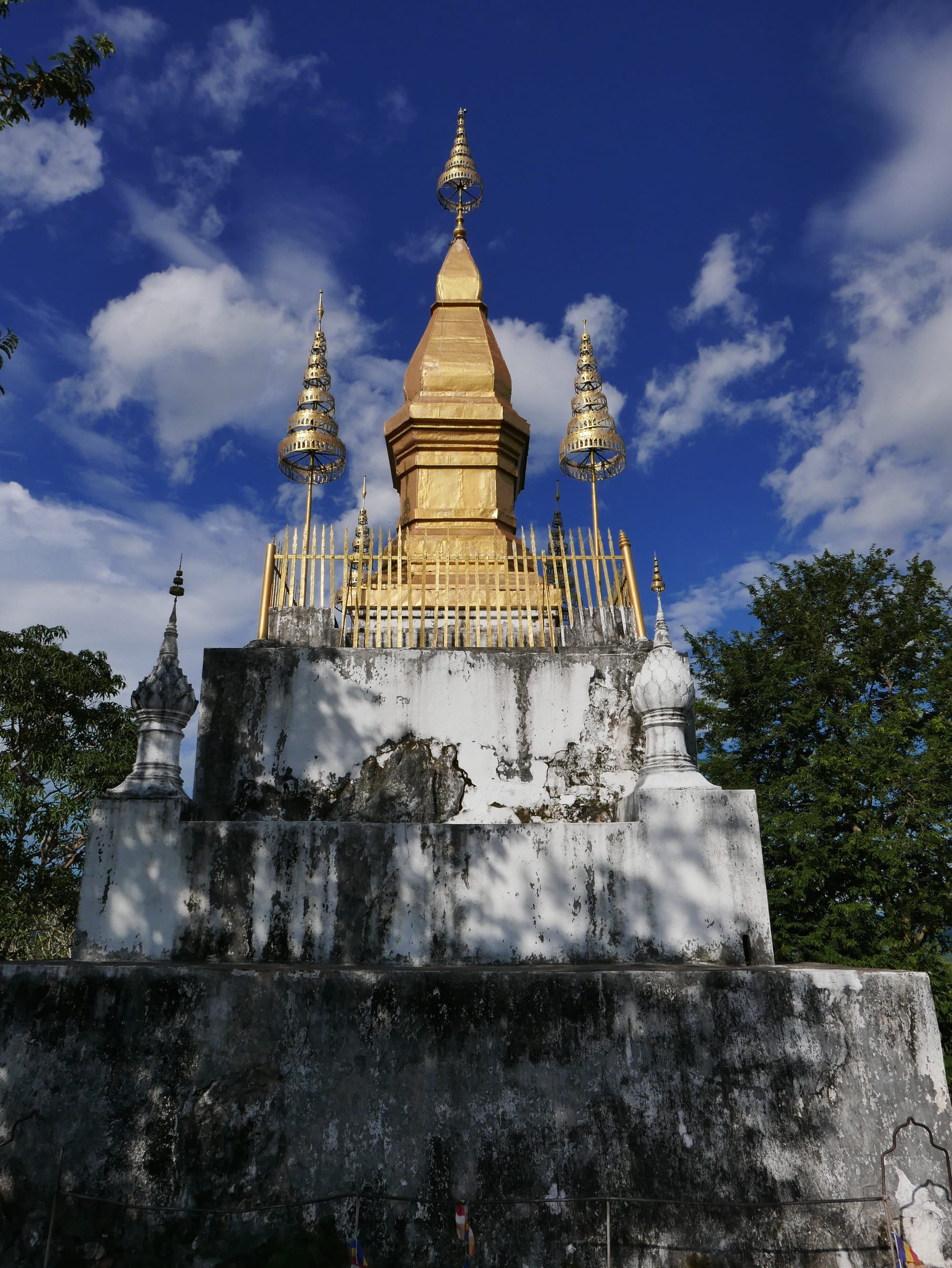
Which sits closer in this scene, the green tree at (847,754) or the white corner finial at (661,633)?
the white corner finial at (661,633)

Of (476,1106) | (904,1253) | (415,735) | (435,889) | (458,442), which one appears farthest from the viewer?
(458,442)

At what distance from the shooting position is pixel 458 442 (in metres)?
10.5

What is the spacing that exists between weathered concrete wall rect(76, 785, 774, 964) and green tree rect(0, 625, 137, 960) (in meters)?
9.64

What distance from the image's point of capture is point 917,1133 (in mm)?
4422

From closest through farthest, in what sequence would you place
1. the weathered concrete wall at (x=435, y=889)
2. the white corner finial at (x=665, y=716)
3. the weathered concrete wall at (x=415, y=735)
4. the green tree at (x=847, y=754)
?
the weathered concrete wall at (x=435, y=889)
the white corner finial at (x=665, y=716)
the weathered concrete wall at (x=415, y=735)
the green tree at (x=847, y=754)

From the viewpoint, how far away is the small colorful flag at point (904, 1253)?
13.5ft

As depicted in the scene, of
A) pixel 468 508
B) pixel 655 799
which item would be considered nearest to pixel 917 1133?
pixel 655 799

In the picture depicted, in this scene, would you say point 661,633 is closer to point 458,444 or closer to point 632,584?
point 632,584

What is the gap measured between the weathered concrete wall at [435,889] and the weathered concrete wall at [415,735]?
82cm

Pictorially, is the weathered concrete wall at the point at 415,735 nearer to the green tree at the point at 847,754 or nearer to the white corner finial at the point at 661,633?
the white corner finial at the point at 661,633

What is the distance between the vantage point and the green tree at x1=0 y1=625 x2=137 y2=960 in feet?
46.1

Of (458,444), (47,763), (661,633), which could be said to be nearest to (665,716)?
(661,633)

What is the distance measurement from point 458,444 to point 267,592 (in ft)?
13.0


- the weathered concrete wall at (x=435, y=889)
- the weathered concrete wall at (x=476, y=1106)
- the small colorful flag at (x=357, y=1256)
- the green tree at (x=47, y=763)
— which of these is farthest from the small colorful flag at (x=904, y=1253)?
the green tree at (x=47, y=763)
